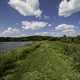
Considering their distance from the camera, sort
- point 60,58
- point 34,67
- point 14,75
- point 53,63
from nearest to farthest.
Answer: point 14,75
point 34,67
point 53,63
point 60,58

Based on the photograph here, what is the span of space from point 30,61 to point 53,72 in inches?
186

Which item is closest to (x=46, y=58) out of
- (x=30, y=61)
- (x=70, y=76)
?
(x=30, y=61)

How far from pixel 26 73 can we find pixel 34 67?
7.29 ft

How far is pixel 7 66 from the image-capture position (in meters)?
19.2

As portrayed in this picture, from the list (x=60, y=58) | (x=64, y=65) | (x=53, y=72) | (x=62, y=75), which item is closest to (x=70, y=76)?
(x=62, y=75)

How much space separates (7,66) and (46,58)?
517 centimetres

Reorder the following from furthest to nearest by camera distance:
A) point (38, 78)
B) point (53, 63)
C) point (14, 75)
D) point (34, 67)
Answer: point (53, 63) < point (34, 67) < point (14, 75) < point (38, 78)

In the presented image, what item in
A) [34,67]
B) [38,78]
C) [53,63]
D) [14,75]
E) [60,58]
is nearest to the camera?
[38,78]

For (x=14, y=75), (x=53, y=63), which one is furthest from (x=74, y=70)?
(x=14, y=75)

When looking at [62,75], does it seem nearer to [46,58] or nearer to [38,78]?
[38,78]

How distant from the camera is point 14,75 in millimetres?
16125

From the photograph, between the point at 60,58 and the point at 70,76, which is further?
the point at 60,58

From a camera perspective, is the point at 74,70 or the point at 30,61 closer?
the point at 74,70

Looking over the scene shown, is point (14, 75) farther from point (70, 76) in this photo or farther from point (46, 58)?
point (46, 58)
